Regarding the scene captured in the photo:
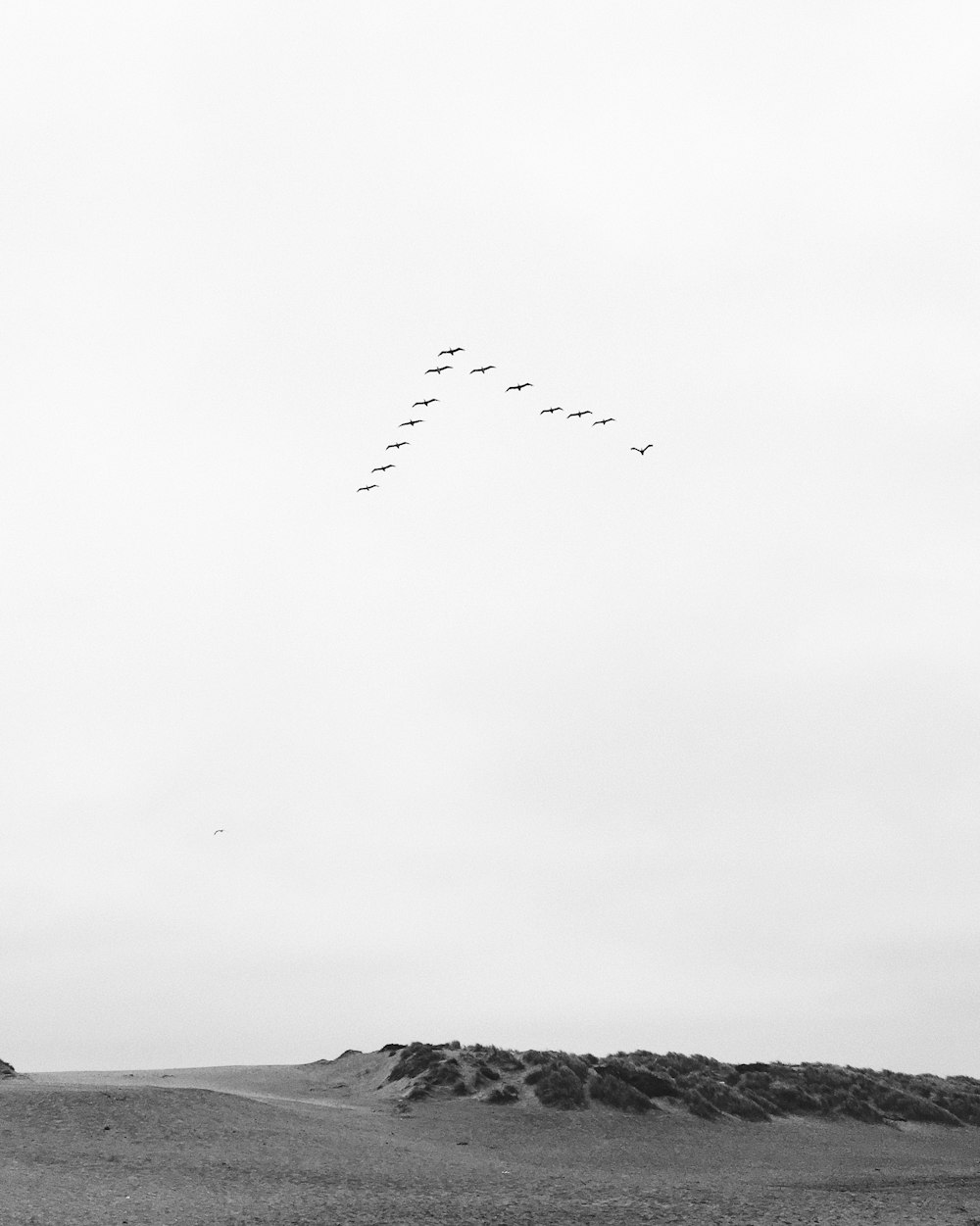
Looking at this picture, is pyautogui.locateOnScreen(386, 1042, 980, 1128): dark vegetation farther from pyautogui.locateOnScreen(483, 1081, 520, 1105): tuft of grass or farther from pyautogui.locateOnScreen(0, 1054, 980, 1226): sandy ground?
pyautogui.locateOnScreen(0, 1054, 980, 1226): sandy ground

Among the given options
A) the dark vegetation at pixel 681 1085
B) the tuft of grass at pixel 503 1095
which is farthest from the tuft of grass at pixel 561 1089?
the tuft of grass at pixel 503 1095

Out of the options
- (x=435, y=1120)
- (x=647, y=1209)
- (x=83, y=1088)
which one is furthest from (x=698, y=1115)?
(x=83, y=1088)

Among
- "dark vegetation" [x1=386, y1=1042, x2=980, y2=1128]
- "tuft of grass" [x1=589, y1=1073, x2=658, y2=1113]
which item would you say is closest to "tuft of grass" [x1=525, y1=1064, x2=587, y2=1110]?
"dark vegetation" [x1=386, y1=1042, x2=980, y2=1128]

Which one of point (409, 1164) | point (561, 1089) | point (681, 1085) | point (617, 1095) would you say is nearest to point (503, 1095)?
point (561, 1089)

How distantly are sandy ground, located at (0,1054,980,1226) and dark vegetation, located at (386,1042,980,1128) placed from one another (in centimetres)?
121

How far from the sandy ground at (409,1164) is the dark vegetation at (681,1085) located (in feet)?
3.98

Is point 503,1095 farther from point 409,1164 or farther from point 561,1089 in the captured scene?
point 409,1164

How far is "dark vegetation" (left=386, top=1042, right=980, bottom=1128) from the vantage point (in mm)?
42781

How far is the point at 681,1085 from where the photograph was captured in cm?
4644

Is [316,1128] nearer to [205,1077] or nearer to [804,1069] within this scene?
[205,1077]

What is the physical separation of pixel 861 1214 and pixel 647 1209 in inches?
186

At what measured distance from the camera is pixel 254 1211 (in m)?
24.7

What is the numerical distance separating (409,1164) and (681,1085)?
18629mm

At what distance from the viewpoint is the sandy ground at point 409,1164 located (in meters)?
25.3
